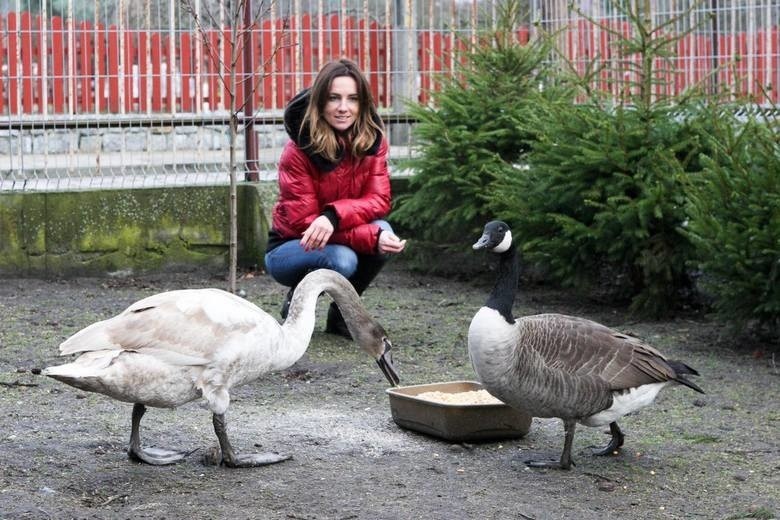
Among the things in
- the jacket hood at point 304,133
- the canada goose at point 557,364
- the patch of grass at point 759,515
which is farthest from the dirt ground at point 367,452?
the jacket hood at point 304,133

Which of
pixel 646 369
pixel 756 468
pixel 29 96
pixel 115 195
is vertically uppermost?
pixel 29 96

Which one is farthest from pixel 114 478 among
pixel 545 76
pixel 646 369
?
pixel 545 76

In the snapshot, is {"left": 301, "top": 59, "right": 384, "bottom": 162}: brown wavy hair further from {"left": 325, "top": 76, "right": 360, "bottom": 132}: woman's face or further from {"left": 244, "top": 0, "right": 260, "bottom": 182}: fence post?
{"left": 244, "top": 0, "right": 260, "bottom": 182}: fence post

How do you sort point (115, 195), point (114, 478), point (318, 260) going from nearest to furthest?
1. point (114, 478)
2. point (318, 260)
3. point (115, 195)

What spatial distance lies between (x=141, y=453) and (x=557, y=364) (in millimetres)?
1808

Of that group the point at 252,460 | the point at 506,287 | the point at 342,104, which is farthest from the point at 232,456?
the point at 342,104

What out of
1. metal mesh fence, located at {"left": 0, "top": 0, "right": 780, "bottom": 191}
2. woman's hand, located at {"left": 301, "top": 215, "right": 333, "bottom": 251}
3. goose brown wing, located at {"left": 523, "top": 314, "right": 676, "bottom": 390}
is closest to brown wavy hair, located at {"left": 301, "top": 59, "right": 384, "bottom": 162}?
woman's hand, located at {"left": 301, "top": 215, "right": 333, "bottom": 251}

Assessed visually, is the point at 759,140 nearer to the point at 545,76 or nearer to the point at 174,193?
the point at 545,76

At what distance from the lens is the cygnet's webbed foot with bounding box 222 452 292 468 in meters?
5.03

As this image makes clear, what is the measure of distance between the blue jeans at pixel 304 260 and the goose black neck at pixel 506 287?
6.67 feet

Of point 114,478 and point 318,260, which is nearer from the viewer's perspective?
point 114,478

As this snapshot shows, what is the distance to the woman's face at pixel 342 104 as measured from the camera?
7156 mm

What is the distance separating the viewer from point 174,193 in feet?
33.8

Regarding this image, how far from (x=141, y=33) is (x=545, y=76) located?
11.6 feet
